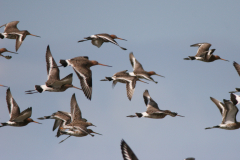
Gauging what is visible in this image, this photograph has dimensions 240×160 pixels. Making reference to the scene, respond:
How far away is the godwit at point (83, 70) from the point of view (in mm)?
10578

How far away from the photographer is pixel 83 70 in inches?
433

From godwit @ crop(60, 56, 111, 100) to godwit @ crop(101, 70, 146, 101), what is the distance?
1419 mm

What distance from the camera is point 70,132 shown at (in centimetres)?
1155

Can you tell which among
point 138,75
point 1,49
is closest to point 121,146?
point 138,75

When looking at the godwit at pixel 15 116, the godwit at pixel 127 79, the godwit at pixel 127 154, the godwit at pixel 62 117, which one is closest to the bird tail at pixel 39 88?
the godwit at pixel 15 116

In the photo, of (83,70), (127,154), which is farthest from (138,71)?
(127,154)

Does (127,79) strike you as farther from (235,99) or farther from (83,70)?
(235,99)

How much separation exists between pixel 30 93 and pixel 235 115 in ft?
19.4

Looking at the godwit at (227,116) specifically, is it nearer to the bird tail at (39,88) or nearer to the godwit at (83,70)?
the godwit at (83,70)

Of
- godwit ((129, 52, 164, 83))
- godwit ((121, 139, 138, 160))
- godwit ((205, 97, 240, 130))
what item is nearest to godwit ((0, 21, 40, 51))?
godwit ((129, 52, 164, 83))

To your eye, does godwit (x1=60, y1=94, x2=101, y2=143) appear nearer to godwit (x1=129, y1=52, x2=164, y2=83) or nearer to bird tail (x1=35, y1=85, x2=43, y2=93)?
bird tail (x1=35, y1=85, x2=43, y2=93)

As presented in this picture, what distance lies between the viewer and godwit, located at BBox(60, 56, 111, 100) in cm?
1058

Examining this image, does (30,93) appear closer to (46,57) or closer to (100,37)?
(46,57)

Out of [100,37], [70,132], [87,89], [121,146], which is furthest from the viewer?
[100,37]
